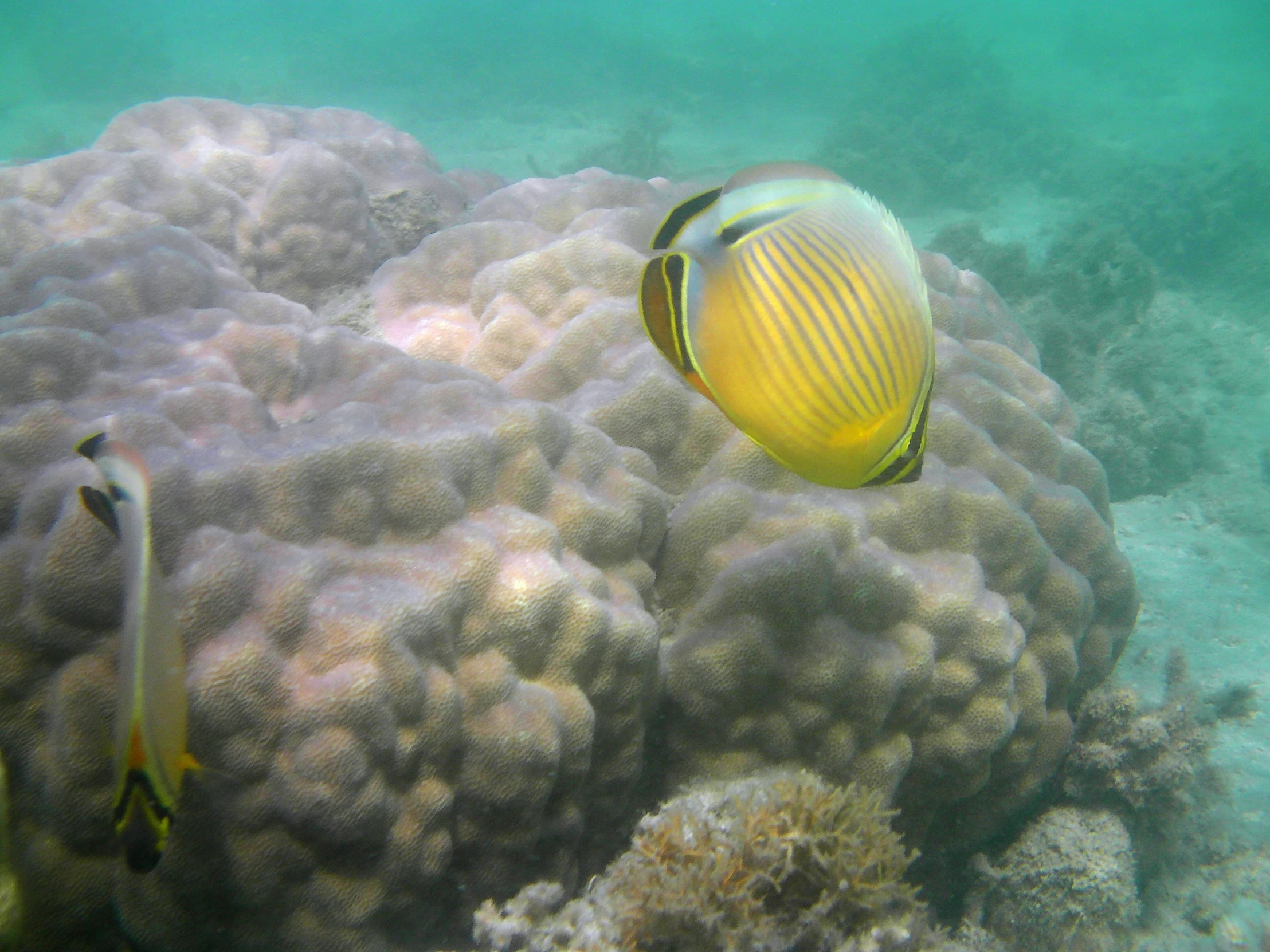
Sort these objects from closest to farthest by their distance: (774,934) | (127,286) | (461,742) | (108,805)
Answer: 1. (108,805)
2. (774,934)
3. (461,742)
4. (127,286)

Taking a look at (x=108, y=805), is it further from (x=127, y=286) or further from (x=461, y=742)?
(x=127, y=286)

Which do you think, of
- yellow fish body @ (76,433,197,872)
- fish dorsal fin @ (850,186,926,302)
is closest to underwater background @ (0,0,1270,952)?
fish dorsal fin @ (850,186,926,302)

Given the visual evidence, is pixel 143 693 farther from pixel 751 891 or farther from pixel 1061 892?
pixel 1061 892

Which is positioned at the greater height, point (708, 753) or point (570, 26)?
point (570, 26)

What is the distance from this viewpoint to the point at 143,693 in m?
1.12

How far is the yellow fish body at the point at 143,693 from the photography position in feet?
3.67

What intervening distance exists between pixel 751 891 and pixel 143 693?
178cm

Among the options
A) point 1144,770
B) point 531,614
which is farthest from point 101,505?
point 1144,770

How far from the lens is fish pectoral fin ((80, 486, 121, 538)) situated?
1365mm

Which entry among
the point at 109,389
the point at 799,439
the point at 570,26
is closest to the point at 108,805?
the point at 109,389

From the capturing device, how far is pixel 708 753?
284cm

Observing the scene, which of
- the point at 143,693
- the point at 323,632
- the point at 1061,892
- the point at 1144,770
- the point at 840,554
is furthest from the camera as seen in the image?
the point at 1144,770

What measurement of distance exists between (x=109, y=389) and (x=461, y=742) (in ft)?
6.54

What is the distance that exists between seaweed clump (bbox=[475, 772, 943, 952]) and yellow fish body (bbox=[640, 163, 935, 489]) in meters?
1.49
